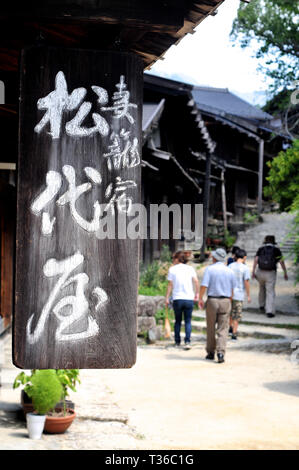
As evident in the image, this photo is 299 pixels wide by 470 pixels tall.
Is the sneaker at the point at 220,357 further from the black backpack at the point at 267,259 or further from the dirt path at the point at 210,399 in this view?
the black backpack at the point at 267,259

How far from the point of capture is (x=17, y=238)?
289 cm

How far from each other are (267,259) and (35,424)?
29.5 feet

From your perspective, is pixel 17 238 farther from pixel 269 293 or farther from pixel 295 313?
pixel 295 313

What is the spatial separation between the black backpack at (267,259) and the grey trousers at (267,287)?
0.45 ft

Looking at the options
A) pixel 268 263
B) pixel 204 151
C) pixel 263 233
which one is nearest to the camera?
pixel 268 263

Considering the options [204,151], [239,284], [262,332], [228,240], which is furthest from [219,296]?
[228,240]

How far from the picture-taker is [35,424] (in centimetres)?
615

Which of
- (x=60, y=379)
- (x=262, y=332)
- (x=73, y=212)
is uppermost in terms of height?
(x=73, y=212)

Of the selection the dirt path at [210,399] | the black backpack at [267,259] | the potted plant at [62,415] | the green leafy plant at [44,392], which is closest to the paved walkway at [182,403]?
the dirt path at [210,399]

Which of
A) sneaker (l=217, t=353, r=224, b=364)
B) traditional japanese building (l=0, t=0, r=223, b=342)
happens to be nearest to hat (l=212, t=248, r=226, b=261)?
sneaker (l=217, t=353, r=224, b=364)

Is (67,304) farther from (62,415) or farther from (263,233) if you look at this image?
(263,233)

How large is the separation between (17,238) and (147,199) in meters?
15.1

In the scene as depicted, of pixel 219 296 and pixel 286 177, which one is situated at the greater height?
pixel 286 177

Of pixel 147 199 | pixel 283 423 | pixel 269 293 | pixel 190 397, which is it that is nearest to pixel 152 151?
pixel 147 199
